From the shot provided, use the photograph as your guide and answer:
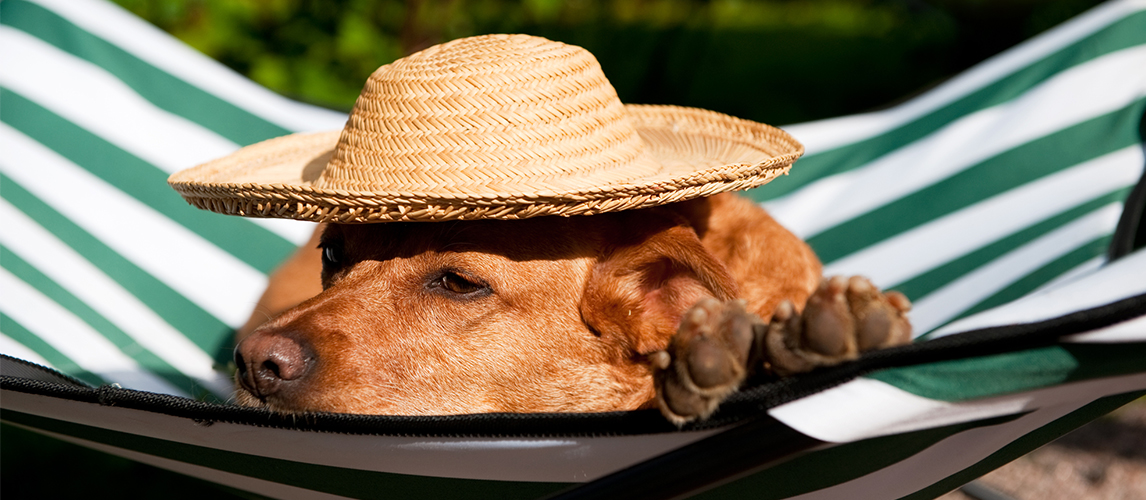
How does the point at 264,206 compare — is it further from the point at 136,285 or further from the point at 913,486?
the point at 136,285

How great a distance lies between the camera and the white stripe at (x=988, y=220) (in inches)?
137

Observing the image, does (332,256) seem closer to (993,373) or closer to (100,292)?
(100,292)

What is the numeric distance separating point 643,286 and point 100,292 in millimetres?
2574

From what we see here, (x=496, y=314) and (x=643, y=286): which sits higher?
(x=643, y=286)

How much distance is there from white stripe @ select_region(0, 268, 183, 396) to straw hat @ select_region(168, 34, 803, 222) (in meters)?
1.19

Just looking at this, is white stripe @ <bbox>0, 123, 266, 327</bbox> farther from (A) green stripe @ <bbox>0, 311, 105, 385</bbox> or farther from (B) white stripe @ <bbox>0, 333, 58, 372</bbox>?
(B) white stripe @ <bbox>0, 333, 58, 372</bbox>

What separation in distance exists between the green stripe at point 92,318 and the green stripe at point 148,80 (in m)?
1.05

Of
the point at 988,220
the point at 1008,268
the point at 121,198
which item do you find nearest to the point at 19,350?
the point at 121,198

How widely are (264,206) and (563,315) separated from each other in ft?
2.93

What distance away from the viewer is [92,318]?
3.75 meters

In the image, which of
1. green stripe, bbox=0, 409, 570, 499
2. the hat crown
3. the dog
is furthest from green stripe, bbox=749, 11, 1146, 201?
green stripe, bbox=0, 409, 570, 499

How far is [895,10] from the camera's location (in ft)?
34.5

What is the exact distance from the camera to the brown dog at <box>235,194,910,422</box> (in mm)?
2363

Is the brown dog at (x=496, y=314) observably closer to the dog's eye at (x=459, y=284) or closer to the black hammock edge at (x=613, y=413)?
the dog's eye at (x=459, y=284)
